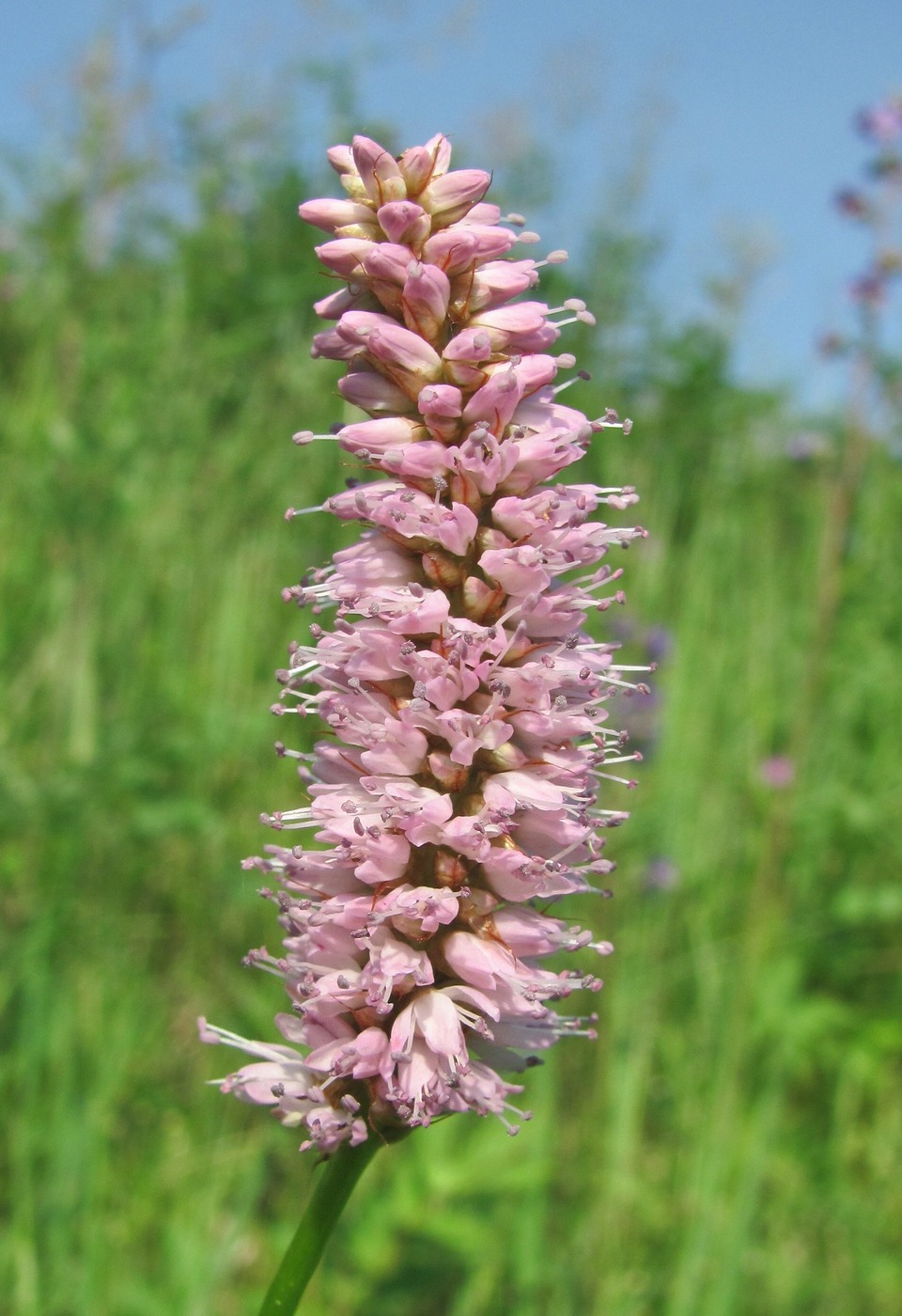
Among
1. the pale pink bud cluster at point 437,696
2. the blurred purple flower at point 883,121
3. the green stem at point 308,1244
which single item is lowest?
the green stem at point 308,1244

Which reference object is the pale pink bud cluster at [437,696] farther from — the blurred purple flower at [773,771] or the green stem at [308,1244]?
the blurred purple flower at [773,771]

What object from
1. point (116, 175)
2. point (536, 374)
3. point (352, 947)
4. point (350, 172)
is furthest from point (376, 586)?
point (116, 175)

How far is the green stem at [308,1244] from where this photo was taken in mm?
1344

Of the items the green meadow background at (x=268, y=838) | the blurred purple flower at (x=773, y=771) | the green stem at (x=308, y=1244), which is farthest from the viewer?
the blurred purple flower at (x=773, y=771)

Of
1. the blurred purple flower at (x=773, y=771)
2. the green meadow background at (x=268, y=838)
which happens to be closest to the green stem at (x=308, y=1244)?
A: the green meadow background at (x=268, y=838)

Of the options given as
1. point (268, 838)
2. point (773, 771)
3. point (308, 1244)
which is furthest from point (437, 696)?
point (773, 771)

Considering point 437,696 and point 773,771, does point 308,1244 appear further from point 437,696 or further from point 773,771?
point 773,771

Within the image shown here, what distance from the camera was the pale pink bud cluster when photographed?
1.43m

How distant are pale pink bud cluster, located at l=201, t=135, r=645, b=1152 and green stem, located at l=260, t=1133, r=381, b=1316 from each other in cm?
6

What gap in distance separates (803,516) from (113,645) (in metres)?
4.28

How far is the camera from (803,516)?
7094mm

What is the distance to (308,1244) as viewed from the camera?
134 centimetres

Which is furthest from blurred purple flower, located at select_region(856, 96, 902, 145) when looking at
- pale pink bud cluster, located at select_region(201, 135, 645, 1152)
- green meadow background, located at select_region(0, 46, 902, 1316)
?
pale pink bud cluster, located at select_region(201, 135, 645, 1152)

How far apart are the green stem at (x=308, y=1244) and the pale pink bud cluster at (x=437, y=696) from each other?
6cm
